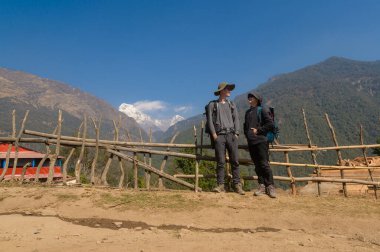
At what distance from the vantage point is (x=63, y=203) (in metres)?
6.03

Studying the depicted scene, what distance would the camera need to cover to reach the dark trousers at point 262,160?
21.2 feet

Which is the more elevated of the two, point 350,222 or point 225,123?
point 225,123

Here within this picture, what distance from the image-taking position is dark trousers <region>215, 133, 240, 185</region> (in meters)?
6.70

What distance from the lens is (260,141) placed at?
6.48 m

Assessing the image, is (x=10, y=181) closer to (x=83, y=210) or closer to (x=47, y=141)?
(x=47, y=141)

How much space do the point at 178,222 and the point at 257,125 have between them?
8.34 feet

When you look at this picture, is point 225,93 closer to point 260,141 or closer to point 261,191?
point 260,141

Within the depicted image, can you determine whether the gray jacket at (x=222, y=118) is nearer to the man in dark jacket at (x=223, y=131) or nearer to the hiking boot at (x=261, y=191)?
the man in dark jacket at (x=223, y=131)

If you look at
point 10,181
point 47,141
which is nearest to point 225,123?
point 47,141

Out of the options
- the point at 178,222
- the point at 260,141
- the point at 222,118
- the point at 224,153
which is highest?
the point at 222,118

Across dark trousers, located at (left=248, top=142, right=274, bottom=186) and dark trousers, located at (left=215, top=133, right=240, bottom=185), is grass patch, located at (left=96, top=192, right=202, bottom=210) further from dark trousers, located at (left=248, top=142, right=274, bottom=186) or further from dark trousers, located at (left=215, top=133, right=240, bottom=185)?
dark trousers, located at (left=248, top=142, right=274, bottom=186)

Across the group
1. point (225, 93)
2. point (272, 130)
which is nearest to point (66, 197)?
point (225, 93)

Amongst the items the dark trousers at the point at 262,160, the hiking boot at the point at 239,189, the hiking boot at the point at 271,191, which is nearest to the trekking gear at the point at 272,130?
the dark trousers at the point at 262,160

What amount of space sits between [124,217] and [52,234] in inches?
47.3
